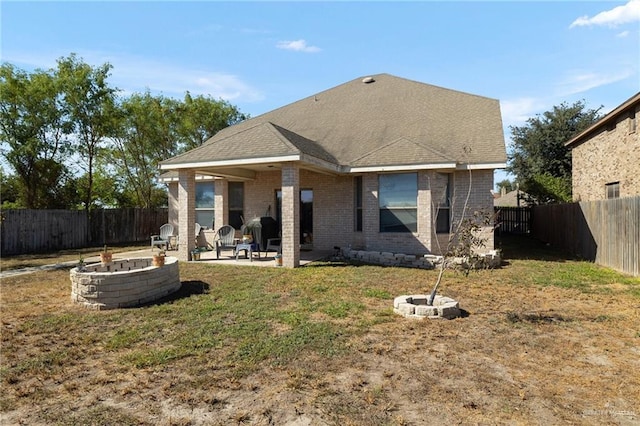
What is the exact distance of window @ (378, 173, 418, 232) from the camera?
1198 cm

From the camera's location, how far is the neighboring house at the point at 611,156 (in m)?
13.4

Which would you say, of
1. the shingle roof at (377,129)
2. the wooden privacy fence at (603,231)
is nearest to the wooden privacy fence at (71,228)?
the shingle roof at (377,129)

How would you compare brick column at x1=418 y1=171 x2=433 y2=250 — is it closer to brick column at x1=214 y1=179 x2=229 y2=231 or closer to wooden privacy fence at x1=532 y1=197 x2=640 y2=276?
wooden privacy fence at x1=532 y1=197 x2=640 y2=276

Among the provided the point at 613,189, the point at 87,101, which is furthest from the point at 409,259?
the point at 87,101

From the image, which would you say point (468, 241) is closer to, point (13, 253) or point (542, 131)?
point (13, 253)

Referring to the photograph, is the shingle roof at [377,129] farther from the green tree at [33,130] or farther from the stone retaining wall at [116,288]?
the green tree at [33,130]

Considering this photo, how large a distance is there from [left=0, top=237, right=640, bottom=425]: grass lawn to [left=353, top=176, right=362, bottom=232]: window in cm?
554

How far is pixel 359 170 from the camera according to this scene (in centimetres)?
1235

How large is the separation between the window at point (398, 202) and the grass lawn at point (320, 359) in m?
4.26

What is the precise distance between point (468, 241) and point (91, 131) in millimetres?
20825

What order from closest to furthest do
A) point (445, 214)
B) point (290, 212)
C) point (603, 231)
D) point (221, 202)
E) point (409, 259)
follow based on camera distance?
point (290, 212), point (603, 231), point (409, 259), point (445, 214), point (221, 202)

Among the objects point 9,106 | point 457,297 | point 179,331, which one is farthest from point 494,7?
point 9,106

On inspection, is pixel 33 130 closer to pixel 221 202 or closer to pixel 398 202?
pixel 221 202

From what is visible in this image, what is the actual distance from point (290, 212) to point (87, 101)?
15526 mm
